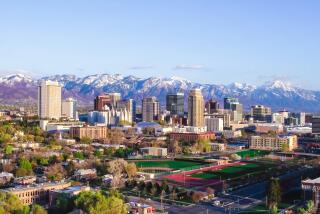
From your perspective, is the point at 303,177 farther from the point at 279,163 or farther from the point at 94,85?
the point at 94,85

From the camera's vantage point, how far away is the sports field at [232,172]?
1318 inches

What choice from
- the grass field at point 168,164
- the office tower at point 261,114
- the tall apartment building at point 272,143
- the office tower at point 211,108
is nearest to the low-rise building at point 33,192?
the grass field at point 168,164

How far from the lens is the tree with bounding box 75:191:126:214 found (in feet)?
64.4

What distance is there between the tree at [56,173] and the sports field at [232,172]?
26.8 feet

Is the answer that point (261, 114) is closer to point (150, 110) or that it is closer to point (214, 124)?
point (214, 124)

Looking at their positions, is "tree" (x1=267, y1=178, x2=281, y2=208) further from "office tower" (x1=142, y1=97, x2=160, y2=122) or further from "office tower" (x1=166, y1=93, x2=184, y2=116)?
"office tower" (x1=166, y1=93, x2=184, y2=116)

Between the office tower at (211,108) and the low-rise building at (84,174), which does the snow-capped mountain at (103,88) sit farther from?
the low-rise building at (84,174)

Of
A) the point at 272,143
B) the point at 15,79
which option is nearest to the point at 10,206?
the point at 272,143

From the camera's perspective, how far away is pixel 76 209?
20.1 m

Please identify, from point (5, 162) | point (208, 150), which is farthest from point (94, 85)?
point (5, 162)

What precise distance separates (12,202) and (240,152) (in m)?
31.3

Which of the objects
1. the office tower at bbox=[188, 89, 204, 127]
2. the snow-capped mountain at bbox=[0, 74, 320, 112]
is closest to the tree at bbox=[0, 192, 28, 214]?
the office tower at bbox=[188, 89, 204, 127]

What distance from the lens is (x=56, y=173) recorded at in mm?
30547

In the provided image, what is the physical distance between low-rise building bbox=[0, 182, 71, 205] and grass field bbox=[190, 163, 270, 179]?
35.2 ft
